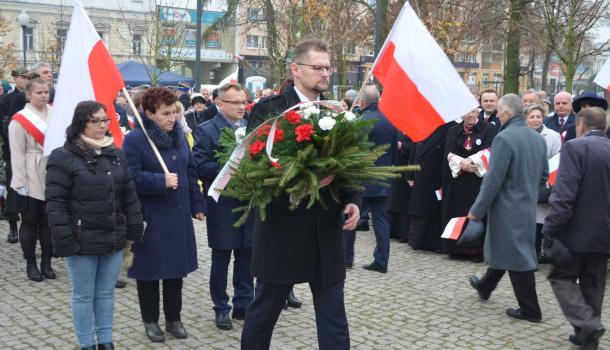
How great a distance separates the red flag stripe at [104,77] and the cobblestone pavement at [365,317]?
66.9 inches

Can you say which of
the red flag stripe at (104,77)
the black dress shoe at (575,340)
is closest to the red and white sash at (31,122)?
the red flag stripe at (104,77)

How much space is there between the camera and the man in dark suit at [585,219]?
543 cm

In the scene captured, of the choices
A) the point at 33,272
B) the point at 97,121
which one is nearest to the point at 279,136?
the point at 97,121

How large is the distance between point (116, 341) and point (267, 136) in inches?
99.7

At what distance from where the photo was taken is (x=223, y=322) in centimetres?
592

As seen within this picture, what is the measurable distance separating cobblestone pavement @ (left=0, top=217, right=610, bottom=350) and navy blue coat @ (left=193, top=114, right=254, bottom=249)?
744 millimetres

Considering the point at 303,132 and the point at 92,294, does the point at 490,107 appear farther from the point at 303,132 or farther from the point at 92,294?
the point at 92,294

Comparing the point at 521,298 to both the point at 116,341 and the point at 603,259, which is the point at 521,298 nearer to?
the point at 603,259

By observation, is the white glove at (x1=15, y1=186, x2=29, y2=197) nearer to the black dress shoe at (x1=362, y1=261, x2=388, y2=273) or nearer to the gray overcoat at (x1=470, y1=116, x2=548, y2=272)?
the black dress shoe at (x1=362, y1=261, x2=388, y2=273)

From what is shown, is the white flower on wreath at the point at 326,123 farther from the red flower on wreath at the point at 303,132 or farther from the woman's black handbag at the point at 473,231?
the woman's black handbag at the point at 473,231

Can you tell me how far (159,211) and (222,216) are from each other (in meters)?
0.67

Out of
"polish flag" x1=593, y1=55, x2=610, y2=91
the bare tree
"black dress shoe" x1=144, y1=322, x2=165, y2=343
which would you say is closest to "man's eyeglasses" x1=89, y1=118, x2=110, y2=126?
"black dress shoe" x1=144, y1=322, x2=165, y2=343

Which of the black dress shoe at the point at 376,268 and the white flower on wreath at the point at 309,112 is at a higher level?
the white flower on wreath at the point at 309,112

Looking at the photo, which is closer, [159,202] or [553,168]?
[159,202]
